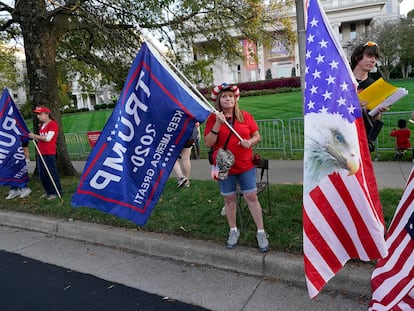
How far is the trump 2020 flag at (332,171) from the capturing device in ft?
8.99

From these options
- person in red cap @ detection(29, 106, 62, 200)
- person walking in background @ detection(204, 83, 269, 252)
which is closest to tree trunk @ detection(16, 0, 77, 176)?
person in red cap @ detection(29, 106, 62, 200)

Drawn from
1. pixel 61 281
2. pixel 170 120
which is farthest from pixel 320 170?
pixel 61 281

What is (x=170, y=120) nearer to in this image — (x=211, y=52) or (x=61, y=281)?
(x=61, y=281)

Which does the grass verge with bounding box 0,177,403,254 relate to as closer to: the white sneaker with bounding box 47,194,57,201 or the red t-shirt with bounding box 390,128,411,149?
the white sneaker with bounding box 47,194,57,201

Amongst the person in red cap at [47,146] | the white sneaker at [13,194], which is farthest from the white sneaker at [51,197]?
the white sneaker at [13,194]

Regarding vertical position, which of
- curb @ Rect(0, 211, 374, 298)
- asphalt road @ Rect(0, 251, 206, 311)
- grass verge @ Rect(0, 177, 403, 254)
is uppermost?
grass verge @ Rect(0, 177, 403, 254)

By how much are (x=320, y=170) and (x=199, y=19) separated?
272 inches

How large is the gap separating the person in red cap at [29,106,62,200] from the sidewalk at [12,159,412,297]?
81 centimetres

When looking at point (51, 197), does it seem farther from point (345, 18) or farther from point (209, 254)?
point (345, 18)

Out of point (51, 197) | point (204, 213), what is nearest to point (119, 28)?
point (51, 197)

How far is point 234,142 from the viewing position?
3.89m

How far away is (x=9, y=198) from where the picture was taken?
7.46 m

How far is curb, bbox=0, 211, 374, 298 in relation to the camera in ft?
11.1

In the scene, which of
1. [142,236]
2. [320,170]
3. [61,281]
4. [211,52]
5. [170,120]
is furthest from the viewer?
[211,52]
